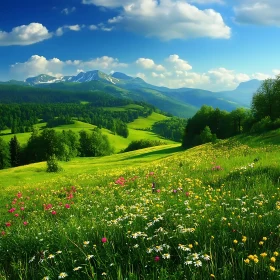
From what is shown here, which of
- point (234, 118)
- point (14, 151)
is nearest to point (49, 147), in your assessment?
point (14, 151)

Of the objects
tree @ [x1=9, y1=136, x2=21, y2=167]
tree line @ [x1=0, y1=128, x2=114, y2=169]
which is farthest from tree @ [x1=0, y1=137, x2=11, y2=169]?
tree @ [x1=9, y1=136, x2=21, y2=167]

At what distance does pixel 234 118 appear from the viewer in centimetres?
8469

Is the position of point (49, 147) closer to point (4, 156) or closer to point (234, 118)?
point (4, 156)

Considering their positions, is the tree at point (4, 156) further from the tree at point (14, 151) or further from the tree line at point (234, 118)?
the tree line at point (234, 118)

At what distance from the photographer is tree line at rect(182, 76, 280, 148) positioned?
6097 cm

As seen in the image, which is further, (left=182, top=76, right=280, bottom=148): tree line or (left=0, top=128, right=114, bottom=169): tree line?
(left=0, top=128, right=114, bottom=169): tree line

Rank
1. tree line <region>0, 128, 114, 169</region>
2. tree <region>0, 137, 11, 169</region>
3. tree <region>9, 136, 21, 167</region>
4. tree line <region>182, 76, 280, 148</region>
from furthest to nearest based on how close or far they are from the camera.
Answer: tree <region>9, 136, 21, 167</region>, tree <region>0, 137, 11, 169</region>, tree line <region>0, 128, 114, 169</region>, tree line <region>182, 76, 280, 148</region>

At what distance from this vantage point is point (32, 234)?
645 cm

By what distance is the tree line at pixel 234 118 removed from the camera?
61.0 meters

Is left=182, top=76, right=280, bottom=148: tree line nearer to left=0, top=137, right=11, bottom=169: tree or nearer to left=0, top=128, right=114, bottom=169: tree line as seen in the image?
left=0, top=128, right=114, bottom=169: tree line

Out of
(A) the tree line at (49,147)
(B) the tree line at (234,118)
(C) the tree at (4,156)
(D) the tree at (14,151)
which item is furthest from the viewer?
(D) the tree at (14,151)

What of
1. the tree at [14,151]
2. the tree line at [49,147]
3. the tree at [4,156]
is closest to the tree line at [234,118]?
the tree line at [49,147]

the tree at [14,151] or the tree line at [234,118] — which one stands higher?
the tree line at [234,118]

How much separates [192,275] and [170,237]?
1.04m
